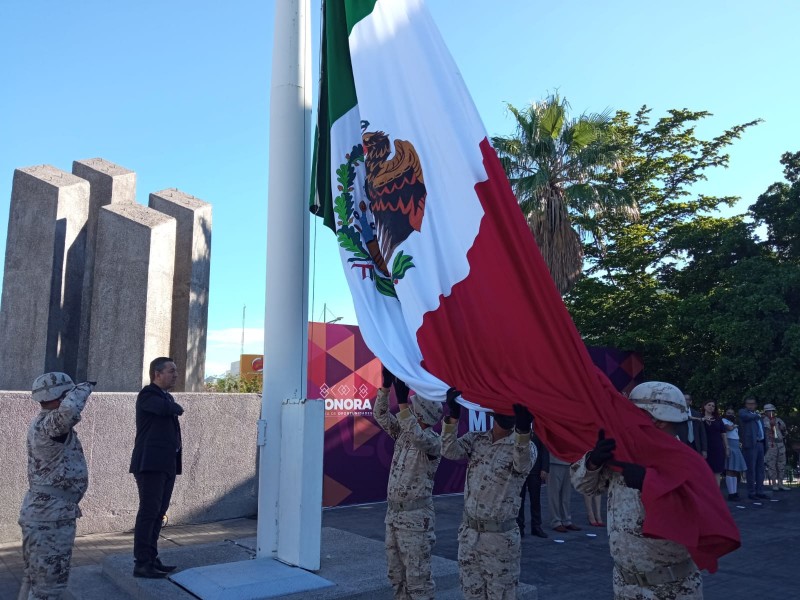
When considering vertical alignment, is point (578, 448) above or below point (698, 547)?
above

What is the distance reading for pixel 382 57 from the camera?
4.89 metres

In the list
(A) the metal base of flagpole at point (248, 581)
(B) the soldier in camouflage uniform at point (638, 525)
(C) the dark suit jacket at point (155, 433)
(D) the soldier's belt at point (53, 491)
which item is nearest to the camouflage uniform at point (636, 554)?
(B) the soldier in camouflage uniform at point (638, 525)

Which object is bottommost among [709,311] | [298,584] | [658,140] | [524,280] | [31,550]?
[298,584]

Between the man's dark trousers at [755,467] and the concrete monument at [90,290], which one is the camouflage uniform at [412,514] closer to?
the concrete monument at [90,290]

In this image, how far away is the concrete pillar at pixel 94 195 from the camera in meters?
9.87

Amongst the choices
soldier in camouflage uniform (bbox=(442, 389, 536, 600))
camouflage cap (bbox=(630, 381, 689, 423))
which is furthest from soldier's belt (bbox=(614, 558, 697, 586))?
soldier in camouflage uniform (bbox=(442, 389, 536, 600))

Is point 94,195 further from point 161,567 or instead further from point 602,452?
point 602,452

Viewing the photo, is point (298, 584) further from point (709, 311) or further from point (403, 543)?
point (709, 311)

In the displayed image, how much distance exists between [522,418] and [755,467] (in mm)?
11484

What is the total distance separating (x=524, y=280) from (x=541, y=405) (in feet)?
2.39

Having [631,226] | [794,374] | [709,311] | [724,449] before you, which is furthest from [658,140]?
[724,449]

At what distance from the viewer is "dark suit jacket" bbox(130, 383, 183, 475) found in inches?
220

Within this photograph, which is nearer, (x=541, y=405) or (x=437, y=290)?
(x=541, y=405)

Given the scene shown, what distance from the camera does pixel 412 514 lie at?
4.71 m
